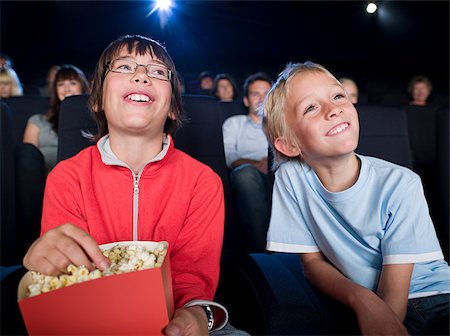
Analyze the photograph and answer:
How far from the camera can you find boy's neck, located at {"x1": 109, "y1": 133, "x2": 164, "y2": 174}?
3.43 ft

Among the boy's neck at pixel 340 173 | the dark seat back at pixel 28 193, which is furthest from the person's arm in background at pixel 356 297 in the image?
the dark seat back at pixel 28 193

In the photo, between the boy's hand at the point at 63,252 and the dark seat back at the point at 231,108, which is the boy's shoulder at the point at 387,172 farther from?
the dark seat back at the point at 231,108

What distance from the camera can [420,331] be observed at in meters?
0.92

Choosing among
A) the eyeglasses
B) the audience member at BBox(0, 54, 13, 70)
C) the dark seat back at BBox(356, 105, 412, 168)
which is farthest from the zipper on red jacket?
the audience member at BBox(0, 54, 13, 70)

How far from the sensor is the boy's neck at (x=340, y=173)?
1.06 m

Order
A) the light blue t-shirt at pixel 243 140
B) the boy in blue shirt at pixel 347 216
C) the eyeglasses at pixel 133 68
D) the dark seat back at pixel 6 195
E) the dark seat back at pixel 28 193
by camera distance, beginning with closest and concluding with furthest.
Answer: the boy in blue shirt at pixel 347 216 < the eyeglasses at pixel 133 68 < the dark seat back at pixel 6 195 < the dark seat back at pixel 28 193 < the light blue t-shirt at pixel 243 140

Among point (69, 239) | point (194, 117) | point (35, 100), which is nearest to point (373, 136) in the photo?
point (194, 117)

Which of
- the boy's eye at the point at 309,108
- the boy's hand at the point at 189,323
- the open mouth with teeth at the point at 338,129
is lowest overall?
the boy's hand at the point at 189,323

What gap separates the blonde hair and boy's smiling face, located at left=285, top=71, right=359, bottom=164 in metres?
0.01

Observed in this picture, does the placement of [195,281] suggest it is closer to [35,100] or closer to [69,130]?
[69,130]

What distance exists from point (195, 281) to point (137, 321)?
0.35 meters

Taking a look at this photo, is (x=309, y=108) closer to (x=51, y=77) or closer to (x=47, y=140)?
(x=47, y=140)

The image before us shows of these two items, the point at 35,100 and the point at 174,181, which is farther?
the point at 35,100

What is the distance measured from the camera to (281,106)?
1119mm
